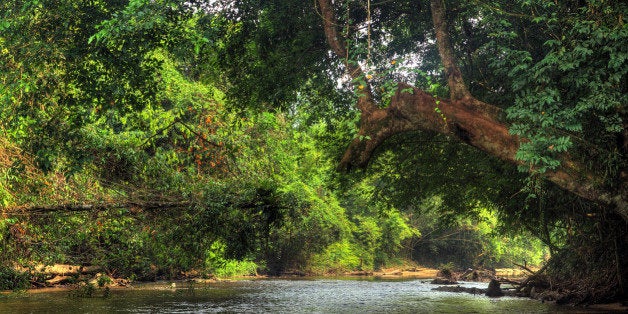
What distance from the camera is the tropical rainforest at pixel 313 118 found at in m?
11.7

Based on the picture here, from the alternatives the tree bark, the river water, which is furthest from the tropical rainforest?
the river water

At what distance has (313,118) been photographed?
64.2 ft

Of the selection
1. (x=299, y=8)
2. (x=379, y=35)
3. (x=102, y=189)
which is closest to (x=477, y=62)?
(x=379, y=35)

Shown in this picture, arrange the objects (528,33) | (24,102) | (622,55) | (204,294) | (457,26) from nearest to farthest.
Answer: (622,55) → (24,102) → (528,33) → (457,26) → (204,294)

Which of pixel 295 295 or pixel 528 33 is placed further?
pixel 295 295

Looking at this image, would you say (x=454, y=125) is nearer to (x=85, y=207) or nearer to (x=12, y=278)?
(x=85, y=207)

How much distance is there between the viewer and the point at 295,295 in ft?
88.0

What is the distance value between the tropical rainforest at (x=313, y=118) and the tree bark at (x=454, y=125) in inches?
1.2

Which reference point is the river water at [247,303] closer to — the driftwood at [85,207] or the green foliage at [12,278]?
the green foliage at [12,278]

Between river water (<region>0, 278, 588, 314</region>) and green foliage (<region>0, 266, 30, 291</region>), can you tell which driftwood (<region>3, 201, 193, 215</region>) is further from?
river water (<region>0, 278, 588, 314</region>)

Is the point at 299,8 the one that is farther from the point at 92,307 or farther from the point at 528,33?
the point at 92,307

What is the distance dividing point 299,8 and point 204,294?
13570mm

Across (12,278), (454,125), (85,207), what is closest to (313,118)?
(85,207)

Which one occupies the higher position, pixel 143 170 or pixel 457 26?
pixel 457 26
